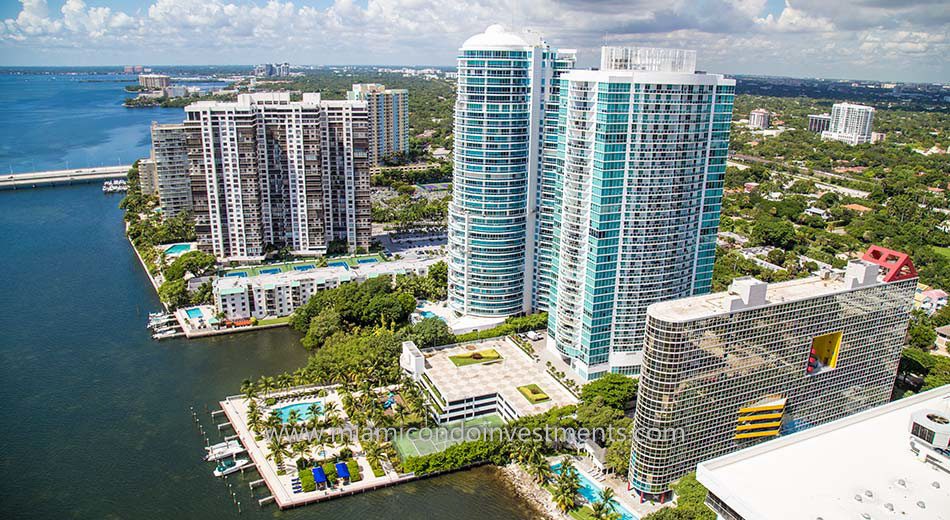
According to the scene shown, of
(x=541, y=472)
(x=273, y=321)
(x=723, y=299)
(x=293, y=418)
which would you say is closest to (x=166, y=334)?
(x=273, y=321)

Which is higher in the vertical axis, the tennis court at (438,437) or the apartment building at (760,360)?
the apartment building at (760,360)

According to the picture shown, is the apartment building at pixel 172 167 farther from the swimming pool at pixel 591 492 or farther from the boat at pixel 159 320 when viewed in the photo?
the swimming pool at pixel 591 492

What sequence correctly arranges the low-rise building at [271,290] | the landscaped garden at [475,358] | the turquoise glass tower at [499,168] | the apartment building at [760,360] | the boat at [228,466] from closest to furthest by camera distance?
the apartment building at [760,360]
the boat at [228,466]
the landscaped garden at [475,358]
the turquoise glass tower at [499,168]
the low-rise building at [271,290]

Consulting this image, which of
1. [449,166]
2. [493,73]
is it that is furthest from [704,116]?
[449,166]

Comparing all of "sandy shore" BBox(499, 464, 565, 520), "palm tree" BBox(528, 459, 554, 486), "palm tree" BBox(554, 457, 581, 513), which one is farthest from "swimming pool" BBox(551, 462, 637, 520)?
"sandy shore" BBox(499, 464, 565, 520)

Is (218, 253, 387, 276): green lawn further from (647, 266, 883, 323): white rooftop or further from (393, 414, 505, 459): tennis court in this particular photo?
(647, 266, 883, 323): white rooftop

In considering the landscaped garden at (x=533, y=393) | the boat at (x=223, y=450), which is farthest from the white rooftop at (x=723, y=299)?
the boat at (x=223, y=450)

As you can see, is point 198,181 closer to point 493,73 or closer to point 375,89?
point 493,73
